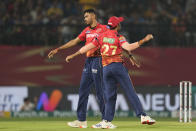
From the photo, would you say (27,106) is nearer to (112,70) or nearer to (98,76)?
(98,76)

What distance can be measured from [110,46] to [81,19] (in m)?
8.80

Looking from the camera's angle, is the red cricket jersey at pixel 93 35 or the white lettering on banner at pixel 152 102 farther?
the white lettering on banner at pixel 152 102

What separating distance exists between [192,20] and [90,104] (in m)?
4.90

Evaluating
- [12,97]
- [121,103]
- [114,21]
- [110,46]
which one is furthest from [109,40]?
[12,97]

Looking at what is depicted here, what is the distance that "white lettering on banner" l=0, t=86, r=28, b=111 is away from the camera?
20.7 m

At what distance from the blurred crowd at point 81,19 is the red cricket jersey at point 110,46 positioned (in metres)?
7.83

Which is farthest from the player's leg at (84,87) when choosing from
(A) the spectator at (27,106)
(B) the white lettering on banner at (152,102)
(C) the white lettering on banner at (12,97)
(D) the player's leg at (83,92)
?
(C) the white lettering on banner at (12,97)

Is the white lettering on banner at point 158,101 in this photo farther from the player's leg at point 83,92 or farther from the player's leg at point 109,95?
the player's leg at point 109,95

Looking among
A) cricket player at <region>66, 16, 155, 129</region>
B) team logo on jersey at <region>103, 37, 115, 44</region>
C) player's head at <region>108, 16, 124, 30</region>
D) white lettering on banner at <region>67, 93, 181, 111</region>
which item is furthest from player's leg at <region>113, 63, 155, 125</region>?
white lettering on banner at <region>67, 93, 181, 111</region>

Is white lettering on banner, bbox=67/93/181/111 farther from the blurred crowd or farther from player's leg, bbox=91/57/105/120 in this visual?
player's leg, bbox=91/57/105/120

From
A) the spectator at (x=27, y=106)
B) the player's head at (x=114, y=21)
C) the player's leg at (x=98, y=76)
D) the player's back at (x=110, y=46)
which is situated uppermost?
the player's head at (x=114, y=21)

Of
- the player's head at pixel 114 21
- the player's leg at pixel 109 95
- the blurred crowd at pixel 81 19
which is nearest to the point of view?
the player's head at pixel 114 21

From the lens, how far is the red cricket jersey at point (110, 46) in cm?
1286

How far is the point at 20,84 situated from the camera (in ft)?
68.3
